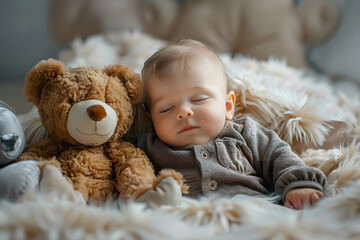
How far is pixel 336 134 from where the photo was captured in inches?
40.2

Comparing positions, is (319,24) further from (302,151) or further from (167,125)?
(167,125)

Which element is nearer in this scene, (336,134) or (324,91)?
(336,134)

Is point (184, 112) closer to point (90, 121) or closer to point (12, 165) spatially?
point (90, 121)

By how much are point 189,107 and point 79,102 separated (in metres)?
0.25

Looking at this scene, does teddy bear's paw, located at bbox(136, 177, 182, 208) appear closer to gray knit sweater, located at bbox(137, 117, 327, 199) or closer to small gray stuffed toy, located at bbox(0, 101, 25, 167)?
gray knit sweater, located at bbox(137, 117, 327, 199)

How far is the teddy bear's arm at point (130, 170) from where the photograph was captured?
0.75m

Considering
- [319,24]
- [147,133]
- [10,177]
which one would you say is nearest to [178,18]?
[319,24]

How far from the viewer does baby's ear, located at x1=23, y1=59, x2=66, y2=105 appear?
836 millimetres

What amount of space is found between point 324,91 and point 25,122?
1040 millimetres

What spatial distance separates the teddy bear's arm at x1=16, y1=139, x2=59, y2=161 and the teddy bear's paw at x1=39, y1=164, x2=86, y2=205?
104mm

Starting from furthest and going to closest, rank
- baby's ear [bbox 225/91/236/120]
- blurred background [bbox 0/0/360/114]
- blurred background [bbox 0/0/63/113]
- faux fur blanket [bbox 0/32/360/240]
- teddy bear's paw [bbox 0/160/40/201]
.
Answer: blurred background [bbox 0/0/63/113] → blurred background [bbox 0/0/360/114] → baby's ear [bbox 225/91/236/120] → teddy bear's paw [bbox 0/160/40/201] → faux fur blanket [bbox 0/32/360/240]

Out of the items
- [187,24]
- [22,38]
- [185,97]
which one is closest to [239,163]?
[185,97]

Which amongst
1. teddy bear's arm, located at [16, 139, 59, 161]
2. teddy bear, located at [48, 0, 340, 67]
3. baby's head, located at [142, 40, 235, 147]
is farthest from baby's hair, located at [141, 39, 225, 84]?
teddy bear, located at [48, 0, 340, 67]

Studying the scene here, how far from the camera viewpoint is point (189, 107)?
89 cm
